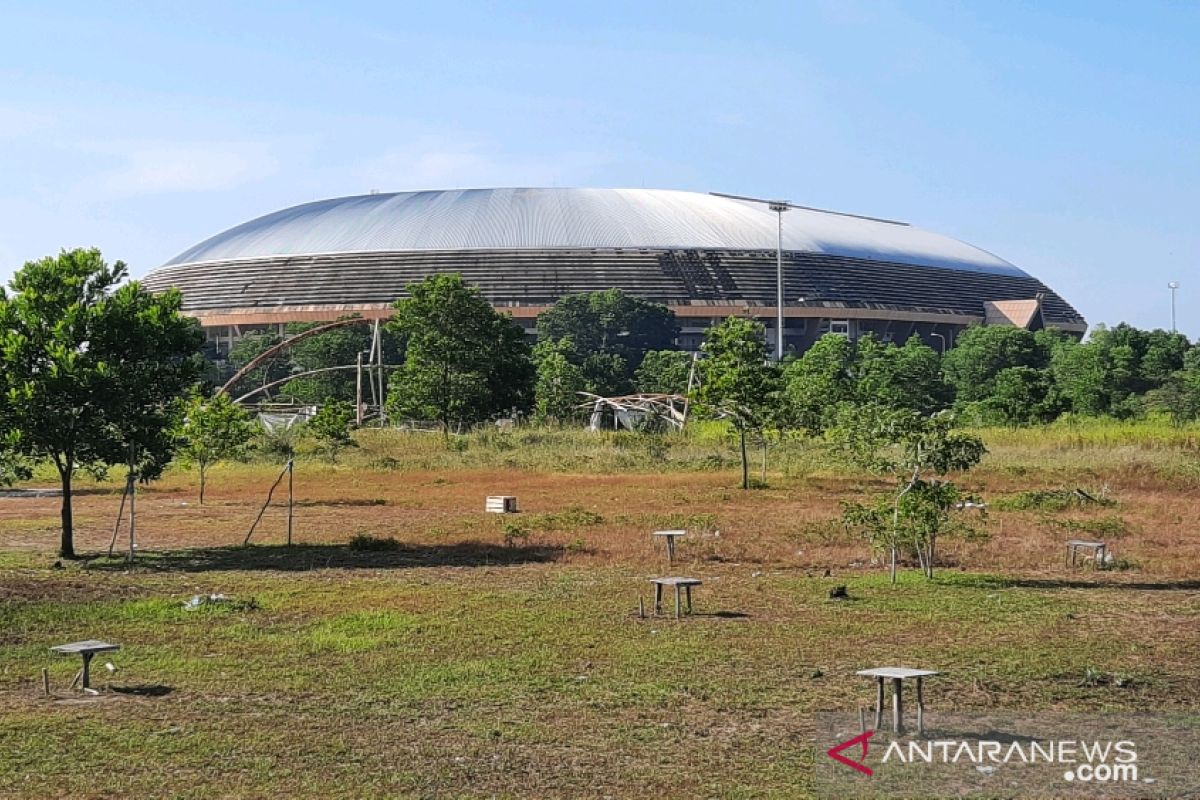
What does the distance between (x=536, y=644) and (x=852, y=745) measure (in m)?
4.86

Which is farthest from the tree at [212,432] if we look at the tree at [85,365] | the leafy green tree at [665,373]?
the leafy green tree at [665,373]

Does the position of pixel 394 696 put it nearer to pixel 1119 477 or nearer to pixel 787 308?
pixel 1119 477

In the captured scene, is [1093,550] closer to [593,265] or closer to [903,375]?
[903,375]

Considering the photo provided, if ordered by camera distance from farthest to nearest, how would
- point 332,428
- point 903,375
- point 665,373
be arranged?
point 665,373
point 903,375
point 332,428

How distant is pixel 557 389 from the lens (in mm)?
71312

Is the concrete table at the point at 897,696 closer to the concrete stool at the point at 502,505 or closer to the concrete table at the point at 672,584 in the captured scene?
the concrete table at the point at 672,584

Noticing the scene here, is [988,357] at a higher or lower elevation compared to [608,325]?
lower

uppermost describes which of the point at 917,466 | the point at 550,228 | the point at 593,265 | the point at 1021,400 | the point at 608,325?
the point at 550,228

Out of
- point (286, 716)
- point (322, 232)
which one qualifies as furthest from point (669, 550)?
point (322, 232)

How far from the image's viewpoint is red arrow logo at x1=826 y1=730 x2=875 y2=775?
380 inches

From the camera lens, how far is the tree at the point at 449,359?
2327 inches

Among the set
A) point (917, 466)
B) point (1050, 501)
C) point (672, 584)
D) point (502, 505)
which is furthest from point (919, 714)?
point (1050, 501)

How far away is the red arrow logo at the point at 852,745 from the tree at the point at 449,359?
48942mm

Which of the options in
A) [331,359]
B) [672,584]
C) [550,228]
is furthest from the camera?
[550,228]
